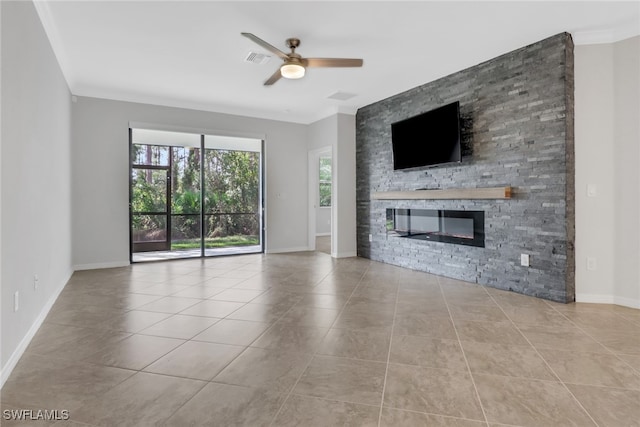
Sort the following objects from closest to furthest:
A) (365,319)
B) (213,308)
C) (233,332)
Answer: (233,332) → (365,319) → (213,308)

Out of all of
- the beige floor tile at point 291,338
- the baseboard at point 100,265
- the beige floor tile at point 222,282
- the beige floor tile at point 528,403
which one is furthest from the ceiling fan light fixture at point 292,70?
the baseboard at point 100,265

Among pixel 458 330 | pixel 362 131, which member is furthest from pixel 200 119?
pixel 458 330

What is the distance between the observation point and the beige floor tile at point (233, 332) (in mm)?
2549

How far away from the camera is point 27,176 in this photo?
255 centimetres

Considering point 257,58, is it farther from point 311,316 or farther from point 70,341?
point 70,341

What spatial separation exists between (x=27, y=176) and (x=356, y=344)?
2.75 meters

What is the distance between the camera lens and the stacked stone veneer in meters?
3.43

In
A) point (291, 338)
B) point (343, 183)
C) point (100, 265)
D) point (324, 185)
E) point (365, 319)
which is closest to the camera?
point (291, 338)

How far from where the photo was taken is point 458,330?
2.72 m

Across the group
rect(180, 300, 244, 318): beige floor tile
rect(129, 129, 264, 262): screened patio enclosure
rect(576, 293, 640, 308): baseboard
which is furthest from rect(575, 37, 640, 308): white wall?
rect(129, 129, 264, 262): screened patio enclosure

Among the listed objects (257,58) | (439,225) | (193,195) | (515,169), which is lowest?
(439,225)

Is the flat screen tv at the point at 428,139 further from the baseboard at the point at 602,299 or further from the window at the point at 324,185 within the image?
the window at the point at 324,185

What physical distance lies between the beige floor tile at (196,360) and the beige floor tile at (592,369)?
206 centimetres

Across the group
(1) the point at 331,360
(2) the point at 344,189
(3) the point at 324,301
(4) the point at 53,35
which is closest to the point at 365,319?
(3) the point at 324,301
